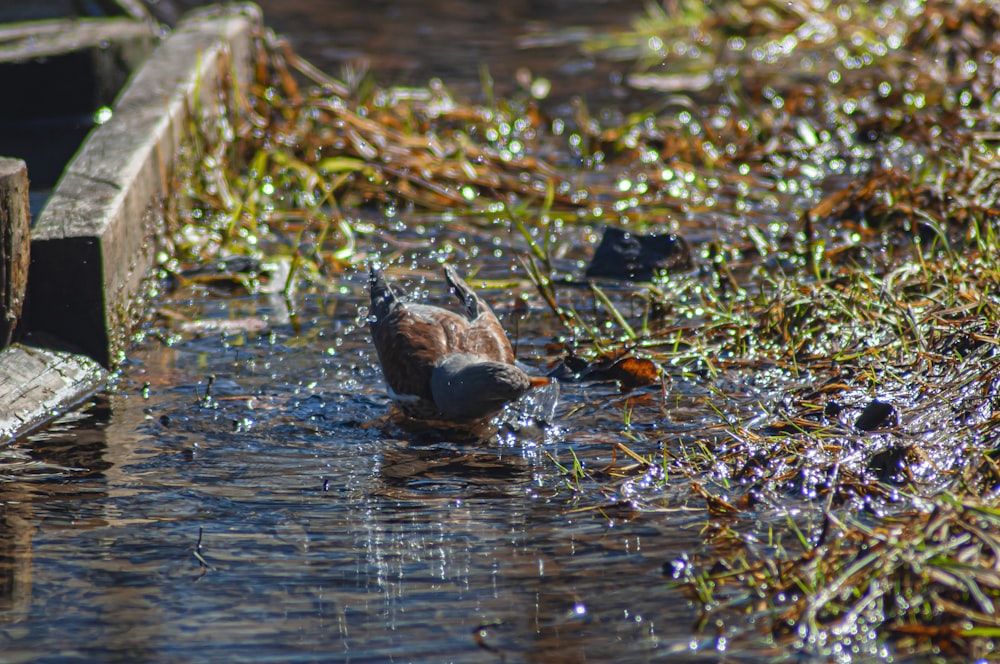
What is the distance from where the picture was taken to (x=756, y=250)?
250 inches

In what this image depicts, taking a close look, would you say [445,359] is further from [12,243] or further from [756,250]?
[756,250]

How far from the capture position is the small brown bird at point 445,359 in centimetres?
425

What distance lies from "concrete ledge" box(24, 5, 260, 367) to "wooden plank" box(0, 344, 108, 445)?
0.41ft

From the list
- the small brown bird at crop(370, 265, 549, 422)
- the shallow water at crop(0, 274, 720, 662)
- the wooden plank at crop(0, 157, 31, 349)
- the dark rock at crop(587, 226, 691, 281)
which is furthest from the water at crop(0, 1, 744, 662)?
the dark rock at crop(587, 226, 691, 281)

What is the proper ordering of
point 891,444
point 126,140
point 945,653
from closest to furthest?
point 945,653, point 891,444, point 126,140

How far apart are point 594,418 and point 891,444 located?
42.8 inches

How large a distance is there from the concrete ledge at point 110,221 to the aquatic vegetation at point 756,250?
0.39 metres

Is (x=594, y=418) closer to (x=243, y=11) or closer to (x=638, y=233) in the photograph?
(x=638, y=233)

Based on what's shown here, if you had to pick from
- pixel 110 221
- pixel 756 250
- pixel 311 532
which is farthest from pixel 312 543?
pixel 756 250

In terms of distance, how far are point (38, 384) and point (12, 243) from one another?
51 centimetres

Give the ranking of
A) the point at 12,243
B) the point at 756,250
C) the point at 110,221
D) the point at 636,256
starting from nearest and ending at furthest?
1. the point at 12,243
2. the point at 110,221
3. the point at 636,256
4. the point at 756,250

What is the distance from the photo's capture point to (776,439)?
3.98 meters

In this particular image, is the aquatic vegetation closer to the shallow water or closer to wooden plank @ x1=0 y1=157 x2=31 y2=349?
the shallow water

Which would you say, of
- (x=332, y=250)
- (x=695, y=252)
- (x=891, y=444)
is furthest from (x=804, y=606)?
(x=332, y=250)
